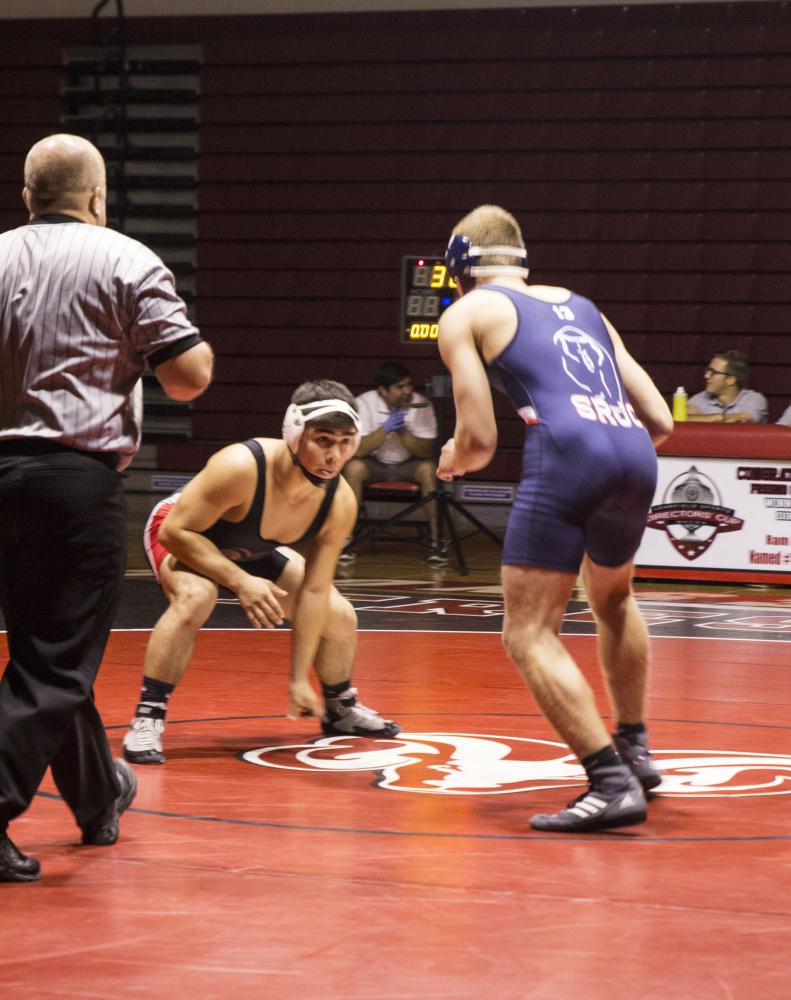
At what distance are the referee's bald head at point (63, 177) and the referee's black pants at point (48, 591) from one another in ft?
1.52

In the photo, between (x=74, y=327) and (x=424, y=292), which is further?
(x=424, y=292)

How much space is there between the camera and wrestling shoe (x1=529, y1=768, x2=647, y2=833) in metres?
3.20

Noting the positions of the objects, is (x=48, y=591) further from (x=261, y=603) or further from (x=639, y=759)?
(x=639, y=759)

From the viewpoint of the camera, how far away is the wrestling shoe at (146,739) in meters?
3.91

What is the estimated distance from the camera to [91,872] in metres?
2.81

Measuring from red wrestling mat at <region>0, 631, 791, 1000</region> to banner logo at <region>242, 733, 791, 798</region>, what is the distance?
0.04ft

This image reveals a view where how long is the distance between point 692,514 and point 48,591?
667cm

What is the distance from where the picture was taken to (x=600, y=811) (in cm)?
320

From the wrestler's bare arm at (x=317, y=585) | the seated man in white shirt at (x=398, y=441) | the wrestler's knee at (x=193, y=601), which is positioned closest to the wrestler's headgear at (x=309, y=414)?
the wrestler's bare arm at (x=317, y=585)

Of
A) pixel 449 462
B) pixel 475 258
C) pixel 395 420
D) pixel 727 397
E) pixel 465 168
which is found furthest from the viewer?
pixel 465 168

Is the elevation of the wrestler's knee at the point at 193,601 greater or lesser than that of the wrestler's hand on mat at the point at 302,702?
greater

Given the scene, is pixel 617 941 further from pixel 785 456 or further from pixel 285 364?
pixel 285 364

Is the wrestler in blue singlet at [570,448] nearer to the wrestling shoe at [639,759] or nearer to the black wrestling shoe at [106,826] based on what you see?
the wrestling shoe at [639,759]

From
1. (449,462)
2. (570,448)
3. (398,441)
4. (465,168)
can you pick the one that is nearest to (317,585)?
(449,462)
